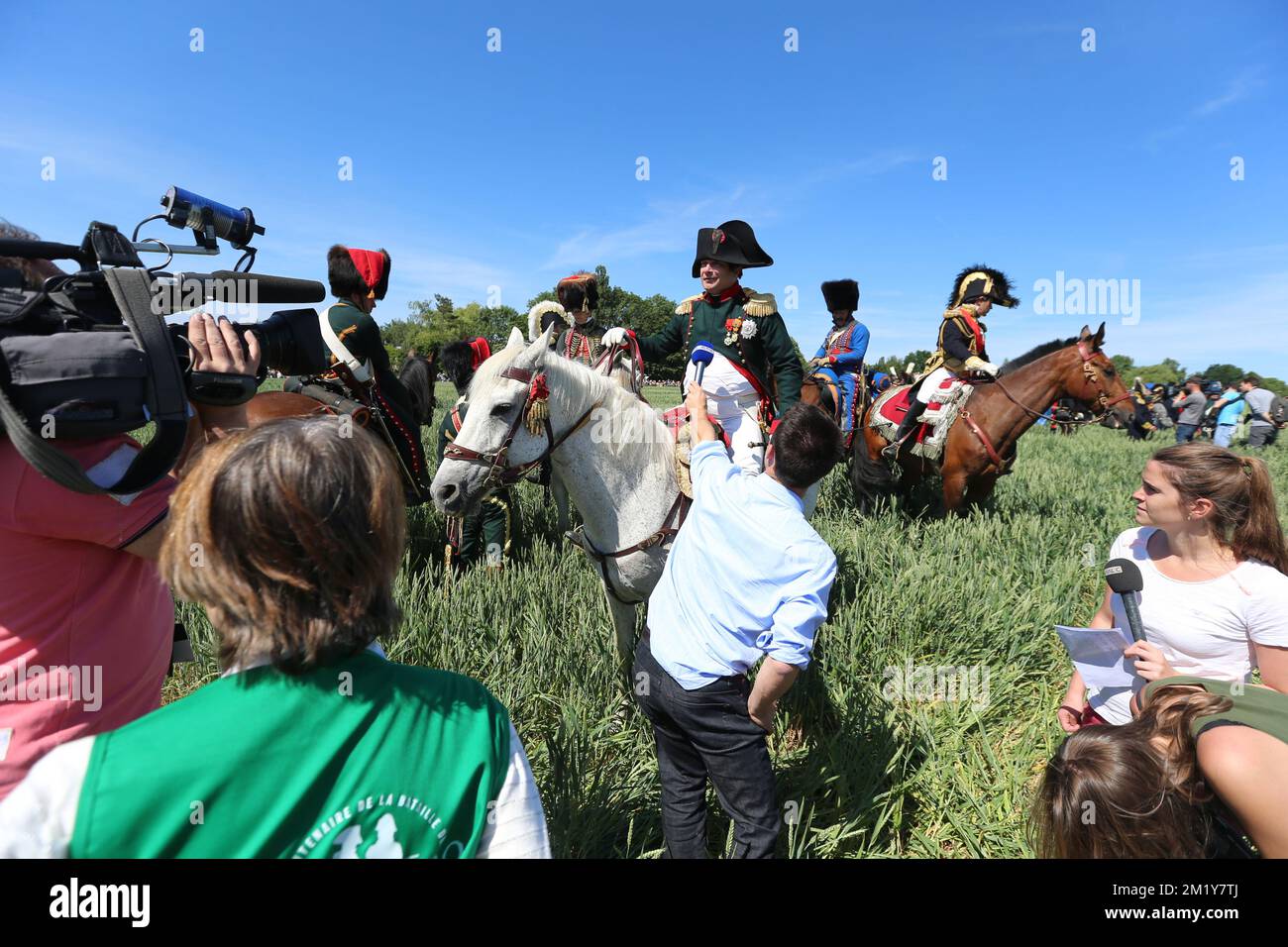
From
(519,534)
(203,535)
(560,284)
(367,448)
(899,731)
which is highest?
(560,284)

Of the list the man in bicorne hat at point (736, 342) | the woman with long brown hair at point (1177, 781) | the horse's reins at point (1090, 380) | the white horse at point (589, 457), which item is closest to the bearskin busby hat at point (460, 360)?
the man in bicorne hat at point (736, 342)

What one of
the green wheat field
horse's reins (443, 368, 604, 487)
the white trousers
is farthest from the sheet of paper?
horse's reins (443, 368, 604, 487)

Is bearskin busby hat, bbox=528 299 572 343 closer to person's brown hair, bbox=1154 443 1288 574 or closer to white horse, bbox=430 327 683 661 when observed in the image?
white horse, bbox=430 327 683 661

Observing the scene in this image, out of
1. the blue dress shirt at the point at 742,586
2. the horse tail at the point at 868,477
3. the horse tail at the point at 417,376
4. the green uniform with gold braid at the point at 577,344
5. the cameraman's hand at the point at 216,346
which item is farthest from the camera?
the horse tail at the point at 868,477

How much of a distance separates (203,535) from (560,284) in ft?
17.9

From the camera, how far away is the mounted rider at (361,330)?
4055mm

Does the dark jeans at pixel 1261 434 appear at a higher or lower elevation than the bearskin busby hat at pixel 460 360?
lower

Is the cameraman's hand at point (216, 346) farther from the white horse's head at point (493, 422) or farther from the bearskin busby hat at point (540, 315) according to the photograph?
the bearskin busby hat at point (540, 315)

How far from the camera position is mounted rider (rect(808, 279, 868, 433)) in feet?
27.6

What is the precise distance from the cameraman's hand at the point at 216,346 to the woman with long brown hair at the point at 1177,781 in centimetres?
221

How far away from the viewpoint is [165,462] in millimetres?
1132
